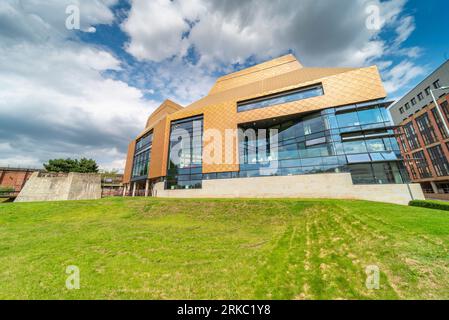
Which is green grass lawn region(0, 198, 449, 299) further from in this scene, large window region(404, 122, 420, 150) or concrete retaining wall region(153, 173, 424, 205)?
large window region(404, 122, 420, 150)

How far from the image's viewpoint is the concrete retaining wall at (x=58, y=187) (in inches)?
977

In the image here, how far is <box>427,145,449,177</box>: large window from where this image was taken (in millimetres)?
36763

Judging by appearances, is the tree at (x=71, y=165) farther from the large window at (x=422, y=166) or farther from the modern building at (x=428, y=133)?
the large window at (x=422, y=166)

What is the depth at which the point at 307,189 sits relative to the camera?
21.9 m

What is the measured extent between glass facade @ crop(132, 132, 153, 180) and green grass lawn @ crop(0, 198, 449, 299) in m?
28.8

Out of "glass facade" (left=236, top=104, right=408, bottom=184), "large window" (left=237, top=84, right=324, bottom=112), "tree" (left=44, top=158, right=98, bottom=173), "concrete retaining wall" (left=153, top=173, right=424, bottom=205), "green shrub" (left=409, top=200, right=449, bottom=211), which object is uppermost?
"large window" (left=237, top=84, right=324, bottom=112)

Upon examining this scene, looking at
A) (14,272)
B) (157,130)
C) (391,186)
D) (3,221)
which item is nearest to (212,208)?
(14,272)

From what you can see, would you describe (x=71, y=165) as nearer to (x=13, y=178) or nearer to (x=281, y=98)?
(x=13, y=178)

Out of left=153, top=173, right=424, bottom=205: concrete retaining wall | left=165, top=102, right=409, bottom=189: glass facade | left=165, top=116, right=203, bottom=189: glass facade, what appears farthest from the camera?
left=165, top=116, right=203, bottom=189: glass facade

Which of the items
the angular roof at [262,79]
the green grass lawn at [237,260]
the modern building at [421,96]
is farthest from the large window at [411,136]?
the green grass lawn at [237,260]

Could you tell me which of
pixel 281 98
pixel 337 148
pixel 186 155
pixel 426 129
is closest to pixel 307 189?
pixel 337 148

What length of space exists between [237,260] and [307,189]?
18.2 metres

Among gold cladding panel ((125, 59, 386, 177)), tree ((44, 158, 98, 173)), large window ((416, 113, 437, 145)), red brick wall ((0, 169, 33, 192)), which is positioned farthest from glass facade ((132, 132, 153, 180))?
large window ((416, 113, 437, 145))
